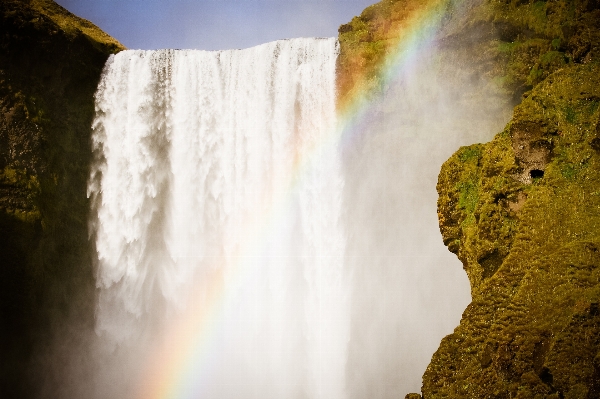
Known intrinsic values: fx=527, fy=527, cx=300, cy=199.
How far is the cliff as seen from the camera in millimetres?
7832

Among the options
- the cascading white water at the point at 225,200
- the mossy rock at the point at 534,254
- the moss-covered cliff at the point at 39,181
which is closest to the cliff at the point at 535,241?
the mossy rock at the point at 534,254

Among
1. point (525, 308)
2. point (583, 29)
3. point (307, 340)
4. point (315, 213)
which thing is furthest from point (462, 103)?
point (525, 308)

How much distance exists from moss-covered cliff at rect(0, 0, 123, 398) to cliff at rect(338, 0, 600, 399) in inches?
649

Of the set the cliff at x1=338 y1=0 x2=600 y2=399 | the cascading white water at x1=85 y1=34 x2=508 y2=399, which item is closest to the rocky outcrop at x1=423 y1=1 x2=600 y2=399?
the cliff at x1=338 y1=0 x2=600 y2=399

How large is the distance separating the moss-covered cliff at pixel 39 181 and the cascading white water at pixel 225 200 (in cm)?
85

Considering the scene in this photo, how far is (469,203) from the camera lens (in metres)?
10.6

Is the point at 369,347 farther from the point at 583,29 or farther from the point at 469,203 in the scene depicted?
the point at 583,29

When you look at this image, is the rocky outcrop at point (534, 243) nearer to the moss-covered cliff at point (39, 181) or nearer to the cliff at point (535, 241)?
the cliff at point (535, 241)

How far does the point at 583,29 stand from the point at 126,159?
62.6 feet

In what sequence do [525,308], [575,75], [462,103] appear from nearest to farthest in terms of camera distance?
[525,308] → [575,75] → [462,103]

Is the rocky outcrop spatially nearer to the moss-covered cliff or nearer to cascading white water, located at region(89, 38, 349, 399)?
cascading white water, located at region(89, 38, 349, 399)

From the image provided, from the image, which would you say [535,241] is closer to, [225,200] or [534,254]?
[534,254]

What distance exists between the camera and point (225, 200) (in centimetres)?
2356

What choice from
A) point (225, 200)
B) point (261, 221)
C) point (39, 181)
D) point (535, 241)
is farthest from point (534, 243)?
point (39, 181)
